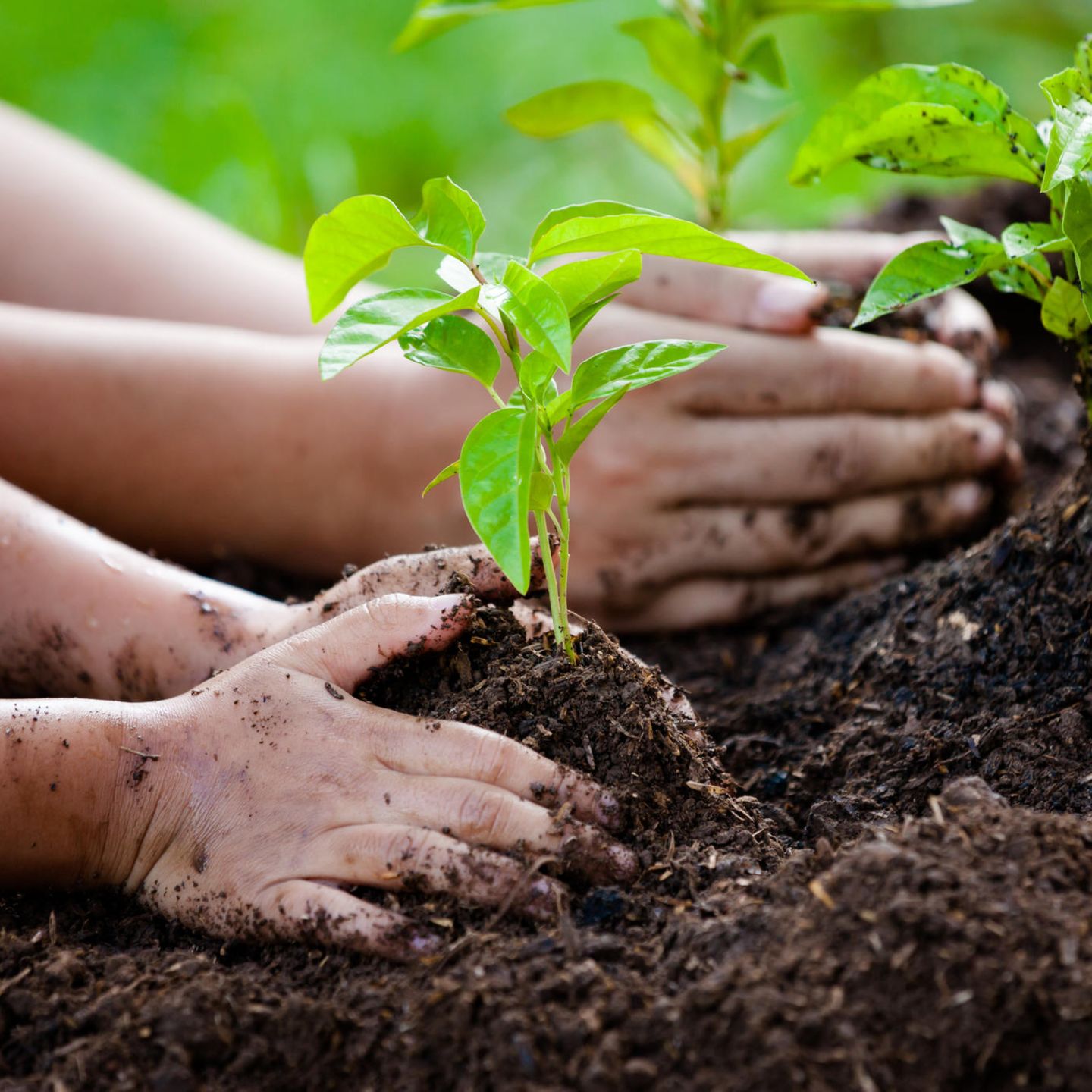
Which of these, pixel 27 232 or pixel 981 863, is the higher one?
pixel 27 232

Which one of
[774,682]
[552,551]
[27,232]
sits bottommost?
[774,682]

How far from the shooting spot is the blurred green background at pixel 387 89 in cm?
302

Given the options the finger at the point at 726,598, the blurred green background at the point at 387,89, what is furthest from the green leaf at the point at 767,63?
the blurred green background at the point at 387,89

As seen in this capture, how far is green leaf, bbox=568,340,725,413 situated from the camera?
30.2 inches

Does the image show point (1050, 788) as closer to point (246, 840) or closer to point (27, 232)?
point (246, 840)

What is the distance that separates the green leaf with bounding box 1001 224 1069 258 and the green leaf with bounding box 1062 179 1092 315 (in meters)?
0.02

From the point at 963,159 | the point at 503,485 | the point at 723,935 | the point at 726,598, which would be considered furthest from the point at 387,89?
the point at 723,935

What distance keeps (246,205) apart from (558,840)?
257 centimetres

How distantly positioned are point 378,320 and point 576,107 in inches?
28.8

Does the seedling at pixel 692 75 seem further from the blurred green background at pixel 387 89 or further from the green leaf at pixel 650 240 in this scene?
the blurred green background at pixel 387 89

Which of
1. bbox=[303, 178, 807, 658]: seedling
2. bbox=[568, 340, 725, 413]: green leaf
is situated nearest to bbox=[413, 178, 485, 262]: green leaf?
bbox=[303, 178, 807, 658]: seedling

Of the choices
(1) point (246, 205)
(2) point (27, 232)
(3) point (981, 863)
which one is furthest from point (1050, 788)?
(1) point (246, 205)

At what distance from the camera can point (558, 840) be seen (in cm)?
76

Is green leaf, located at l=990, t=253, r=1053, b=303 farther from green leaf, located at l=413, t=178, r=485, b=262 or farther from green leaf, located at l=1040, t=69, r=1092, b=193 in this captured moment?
green leaf, located at l=413, t=178, r=485, b=262
